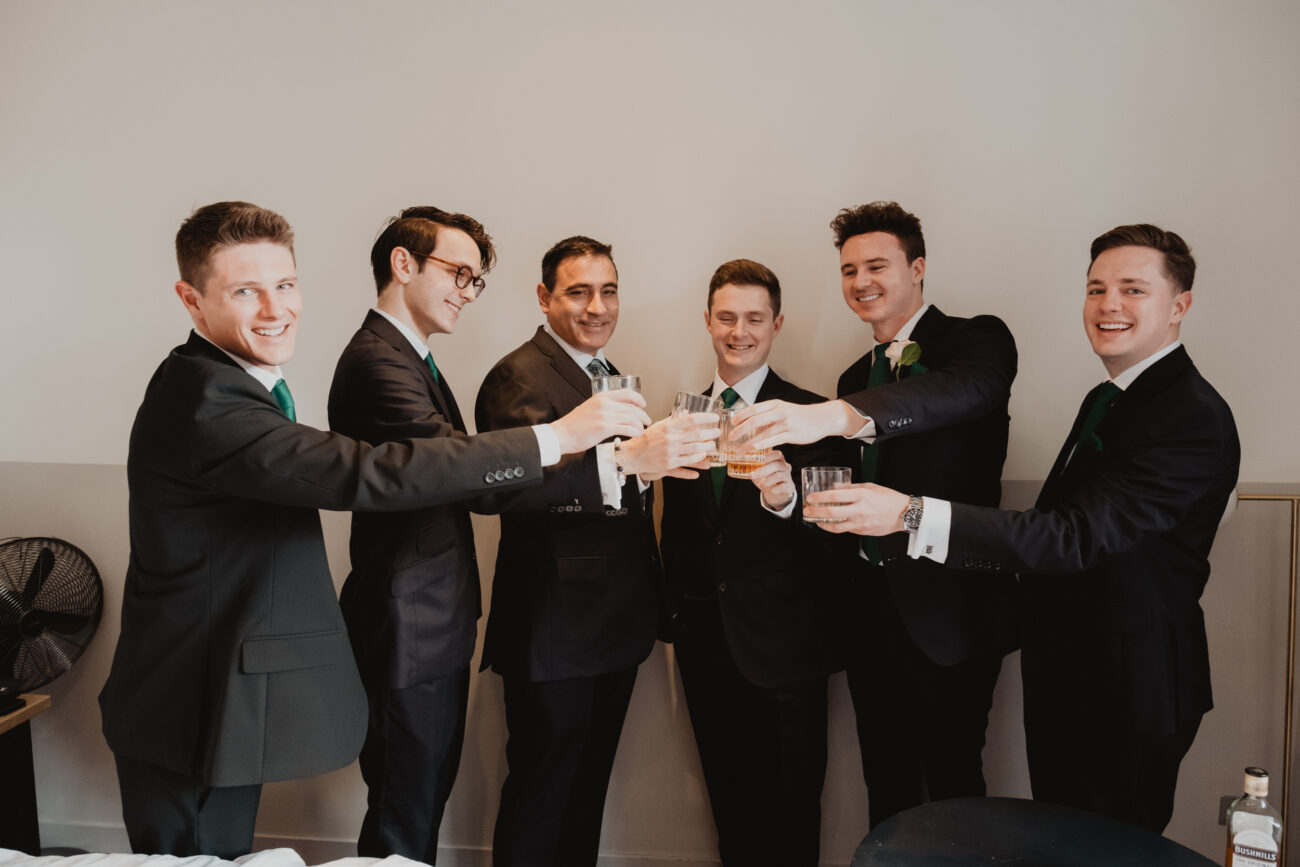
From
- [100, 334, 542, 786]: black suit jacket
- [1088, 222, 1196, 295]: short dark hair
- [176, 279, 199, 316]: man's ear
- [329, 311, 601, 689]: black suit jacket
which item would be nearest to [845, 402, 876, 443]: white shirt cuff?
[329, 311, 601, 689]: black suit jacket

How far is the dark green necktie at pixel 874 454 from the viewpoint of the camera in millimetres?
2434

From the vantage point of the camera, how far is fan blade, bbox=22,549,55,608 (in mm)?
2804

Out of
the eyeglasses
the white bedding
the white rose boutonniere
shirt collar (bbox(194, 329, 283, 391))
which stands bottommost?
the white bedding


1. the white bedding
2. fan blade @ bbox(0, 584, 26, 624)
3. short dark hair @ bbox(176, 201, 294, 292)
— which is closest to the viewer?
the white bedding

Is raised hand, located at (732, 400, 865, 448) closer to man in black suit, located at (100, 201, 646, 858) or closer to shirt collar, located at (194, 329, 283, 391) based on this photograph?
man in black suit, located at (100, 201, 646, 858)

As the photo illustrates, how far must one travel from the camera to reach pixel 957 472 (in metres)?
2.33

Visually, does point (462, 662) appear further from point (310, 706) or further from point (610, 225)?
point (610, 225)

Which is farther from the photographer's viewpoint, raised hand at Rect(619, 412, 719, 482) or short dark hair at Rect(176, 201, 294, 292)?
raised hand at Rect(619, 412, 719, 482)

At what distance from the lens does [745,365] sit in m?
2.58

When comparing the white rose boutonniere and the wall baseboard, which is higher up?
the white rose boutonniere

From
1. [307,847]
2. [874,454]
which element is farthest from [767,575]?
[307,847]

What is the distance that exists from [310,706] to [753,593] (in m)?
1.30

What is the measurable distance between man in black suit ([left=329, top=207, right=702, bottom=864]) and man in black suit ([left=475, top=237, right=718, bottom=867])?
191 mm

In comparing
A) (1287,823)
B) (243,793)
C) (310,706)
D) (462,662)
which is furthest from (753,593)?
(1287,823)
